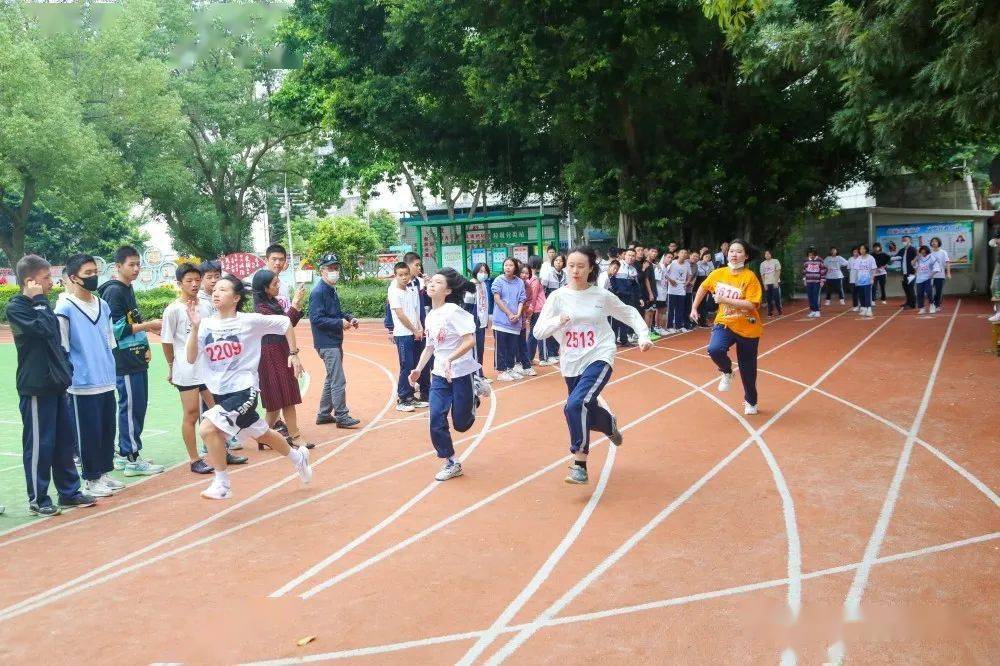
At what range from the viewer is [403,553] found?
5.32 m

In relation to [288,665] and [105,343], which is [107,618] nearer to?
[288,665]

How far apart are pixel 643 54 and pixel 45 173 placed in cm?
2135

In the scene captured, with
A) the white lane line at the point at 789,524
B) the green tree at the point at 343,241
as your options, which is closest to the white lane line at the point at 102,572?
the white lane line at the point at 789,524

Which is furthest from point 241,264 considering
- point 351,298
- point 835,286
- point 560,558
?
point 560,558

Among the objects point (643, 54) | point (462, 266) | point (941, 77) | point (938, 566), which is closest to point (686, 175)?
point (643, 54)

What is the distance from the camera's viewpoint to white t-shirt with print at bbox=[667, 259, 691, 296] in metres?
17.2

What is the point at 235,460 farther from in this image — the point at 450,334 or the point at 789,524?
the point at 789,524

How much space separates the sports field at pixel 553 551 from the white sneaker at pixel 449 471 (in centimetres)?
10

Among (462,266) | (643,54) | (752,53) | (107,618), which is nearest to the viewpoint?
(107,618)

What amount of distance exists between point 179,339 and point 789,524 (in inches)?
213

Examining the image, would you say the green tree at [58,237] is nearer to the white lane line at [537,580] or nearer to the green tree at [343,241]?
the green tree at [343,241]

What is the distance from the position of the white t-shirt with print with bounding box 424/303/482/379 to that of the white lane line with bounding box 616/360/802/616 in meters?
2.59

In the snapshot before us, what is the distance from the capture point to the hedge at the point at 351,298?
1056 inches

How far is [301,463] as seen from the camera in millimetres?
6742
